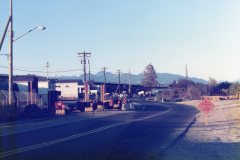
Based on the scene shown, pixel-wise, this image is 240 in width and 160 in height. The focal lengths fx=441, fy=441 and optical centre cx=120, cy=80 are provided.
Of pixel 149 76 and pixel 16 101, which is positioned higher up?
pixel 149 76

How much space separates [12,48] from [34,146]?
2294 cm

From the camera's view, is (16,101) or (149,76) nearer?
(16,101)

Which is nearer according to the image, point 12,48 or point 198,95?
point 12,48

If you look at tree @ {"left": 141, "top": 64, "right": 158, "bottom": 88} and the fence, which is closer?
the fence

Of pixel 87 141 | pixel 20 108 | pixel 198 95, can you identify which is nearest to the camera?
pixel 87 141

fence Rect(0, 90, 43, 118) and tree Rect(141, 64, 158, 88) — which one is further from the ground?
tree Rect(141, 64, 158, 88)

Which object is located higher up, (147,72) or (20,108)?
(147,72)

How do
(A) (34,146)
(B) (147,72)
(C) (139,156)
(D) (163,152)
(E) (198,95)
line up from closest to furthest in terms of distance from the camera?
1. (C) (139,156)
2. (D) (163,152)
3. (A) (34,146)
4. (E) (198,95)
5. (B) (147,72)

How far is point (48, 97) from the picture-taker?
194 ft

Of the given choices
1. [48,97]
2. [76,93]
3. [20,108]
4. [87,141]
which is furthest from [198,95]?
[87,141]

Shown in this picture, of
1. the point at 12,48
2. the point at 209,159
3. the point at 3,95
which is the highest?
the point at 12,48

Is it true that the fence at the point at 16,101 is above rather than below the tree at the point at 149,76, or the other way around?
below

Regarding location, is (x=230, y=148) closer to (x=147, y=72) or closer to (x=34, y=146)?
(x=34, y=146)

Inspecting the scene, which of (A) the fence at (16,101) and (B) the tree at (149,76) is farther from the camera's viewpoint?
(B) the tree at (149,76)
